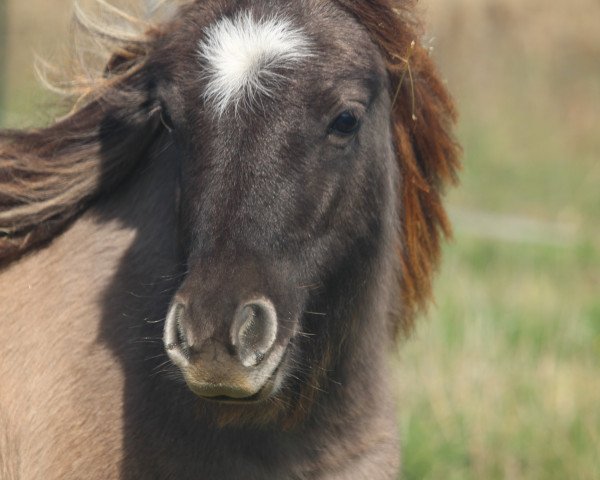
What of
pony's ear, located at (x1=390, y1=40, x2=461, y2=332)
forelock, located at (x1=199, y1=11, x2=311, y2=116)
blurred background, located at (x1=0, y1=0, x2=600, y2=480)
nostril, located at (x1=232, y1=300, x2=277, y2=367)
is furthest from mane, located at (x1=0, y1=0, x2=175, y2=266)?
nostril, located at (x1=232, y1=300, x2=277, y2=367)

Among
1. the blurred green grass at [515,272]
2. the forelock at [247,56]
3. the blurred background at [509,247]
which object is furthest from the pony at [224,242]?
the blurred green grass at [515,272]

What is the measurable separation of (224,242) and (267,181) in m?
0.25

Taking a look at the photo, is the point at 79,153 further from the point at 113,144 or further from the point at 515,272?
the point at 515,272

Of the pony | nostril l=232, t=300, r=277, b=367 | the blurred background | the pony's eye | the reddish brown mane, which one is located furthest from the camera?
the blurred background

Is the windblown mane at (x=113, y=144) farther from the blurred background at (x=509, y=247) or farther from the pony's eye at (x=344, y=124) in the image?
the pony's eye at (x=344, y=124)

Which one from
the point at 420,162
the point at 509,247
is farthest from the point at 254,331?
the point at 509,247

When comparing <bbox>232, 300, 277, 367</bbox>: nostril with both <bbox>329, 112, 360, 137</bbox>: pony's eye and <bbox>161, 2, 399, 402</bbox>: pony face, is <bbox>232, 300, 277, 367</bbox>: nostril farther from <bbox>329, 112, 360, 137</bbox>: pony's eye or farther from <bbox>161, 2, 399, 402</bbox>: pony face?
<bbox>329, 112, 360, 137</bbox>: pony's eye

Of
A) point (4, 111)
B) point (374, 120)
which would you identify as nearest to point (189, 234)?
point (374, 120)

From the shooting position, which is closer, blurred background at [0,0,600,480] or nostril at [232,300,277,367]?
nostril at [232,300,277,367]

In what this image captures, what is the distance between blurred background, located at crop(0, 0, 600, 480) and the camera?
5477mm

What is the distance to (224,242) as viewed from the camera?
3.08 m

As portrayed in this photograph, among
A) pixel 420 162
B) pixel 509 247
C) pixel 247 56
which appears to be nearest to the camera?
pixel 247 56

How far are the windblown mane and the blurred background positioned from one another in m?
0.28

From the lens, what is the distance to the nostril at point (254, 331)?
294 centimetres
